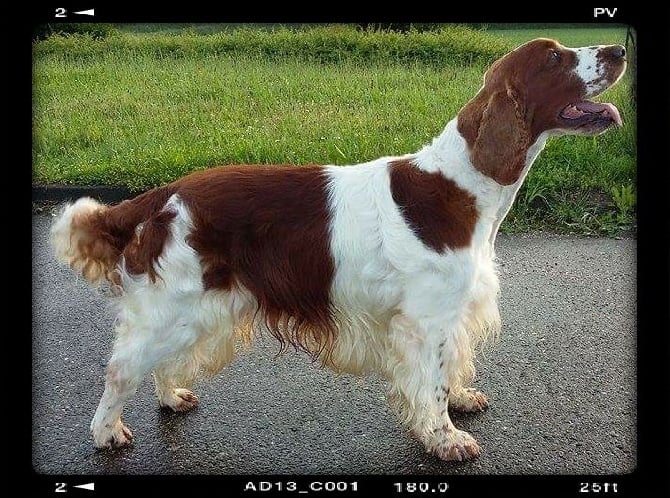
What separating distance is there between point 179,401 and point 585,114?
7.90 ft

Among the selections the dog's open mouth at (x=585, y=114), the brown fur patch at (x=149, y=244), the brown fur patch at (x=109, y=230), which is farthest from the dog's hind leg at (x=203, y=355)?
the dog's open mouth at (x=585, y=114)

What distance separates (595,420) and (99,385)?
2595mm

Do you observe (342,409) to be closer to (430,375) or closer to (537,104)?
(430,375)

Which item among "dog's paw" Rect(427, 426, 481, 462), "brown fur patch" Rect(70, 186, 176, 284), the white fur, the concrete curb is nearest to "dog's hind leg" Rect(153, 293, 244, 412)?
"brown fur patch" Rect(70, 186, 176, 284)

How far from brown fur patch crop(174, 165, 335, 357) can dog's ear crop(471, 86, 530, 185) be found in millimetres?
731

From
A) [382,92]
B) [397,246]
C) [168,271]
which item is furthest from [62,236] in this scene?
[382,92]

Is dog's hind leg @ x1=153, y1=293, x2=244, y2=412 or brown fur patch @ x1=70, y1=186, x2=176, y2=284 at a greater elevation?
brown fur patch @ x1=70, y1=186, x2=176, y2=284

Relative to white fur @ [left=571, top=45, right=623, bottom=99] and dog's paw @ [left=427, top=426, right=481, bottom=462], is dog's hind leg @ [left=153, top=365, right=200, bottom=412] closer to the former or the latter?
dog's paw @ [left=427, top=426, right=481, bottom=462]

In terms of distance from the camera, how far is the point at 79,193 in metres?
6.65

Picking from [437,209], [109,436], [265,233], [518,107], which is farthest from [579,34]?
[109,436]

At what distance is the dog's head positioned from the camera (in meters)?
3.28

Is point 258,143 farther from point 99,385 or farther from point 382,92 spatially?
point 99,385

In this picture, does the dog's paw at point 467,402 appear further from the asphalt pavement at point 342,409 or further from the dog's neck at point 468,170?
the dog's neck at point 468,170

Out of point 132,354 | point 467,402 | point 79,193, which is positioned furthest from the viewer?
point 79,193
